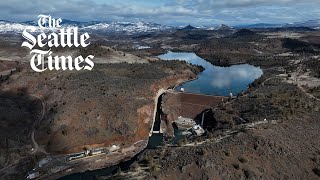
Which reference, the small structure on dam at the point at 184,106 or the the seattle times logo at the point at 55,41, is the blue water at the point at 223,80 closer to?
the small structure on dam at the point at 184,106

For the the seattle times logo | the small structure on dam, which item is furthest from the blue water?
the the seattle times logo

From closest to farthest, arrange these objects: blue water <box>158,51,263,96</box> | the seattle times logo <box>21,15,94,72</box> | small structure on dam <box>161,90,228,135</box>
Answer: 1. the seattle times logo <box>21,15,94,72</box>
2. small structure on dam <box>161,90,228,135</box>
3. blue water <box>158,51,263,96</box>

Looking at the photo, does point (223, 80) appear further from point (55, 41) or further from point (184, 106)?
point (55, 41)

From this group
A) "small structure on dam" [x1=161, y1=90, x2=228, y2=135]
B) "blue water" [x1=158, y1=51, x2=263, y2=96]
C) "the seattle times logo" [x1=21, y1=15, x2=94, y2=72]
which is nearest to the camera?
"the seattle times logo" [x1=21, y1=15, x2=94, y2=72]

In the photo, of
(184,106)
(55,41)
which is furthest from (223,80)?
(55,41)

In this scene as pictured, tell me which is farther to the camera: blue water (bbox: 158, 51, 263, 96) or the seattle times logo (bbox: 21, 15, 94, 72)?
blue water (bbox: 158, 51, 263, 96)

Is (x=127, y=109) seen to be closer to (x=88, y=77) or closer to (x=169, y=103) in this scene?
(x=169, y=103)

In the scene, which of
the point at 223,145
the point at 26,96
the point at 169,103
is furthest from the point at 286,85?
the point at 26,96

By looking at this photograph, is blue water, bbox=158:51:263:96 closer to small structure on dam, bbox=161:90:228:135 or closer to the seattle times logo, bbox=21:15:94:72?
small structure on dam, bbox=161:90:228:135

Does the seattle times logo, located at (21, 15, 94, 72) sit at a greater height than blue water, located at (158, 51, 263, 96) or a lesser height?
greater

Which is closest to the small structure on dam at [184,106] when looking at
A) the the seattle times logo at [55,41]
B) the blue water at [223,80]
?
the blue water at [223,80]
